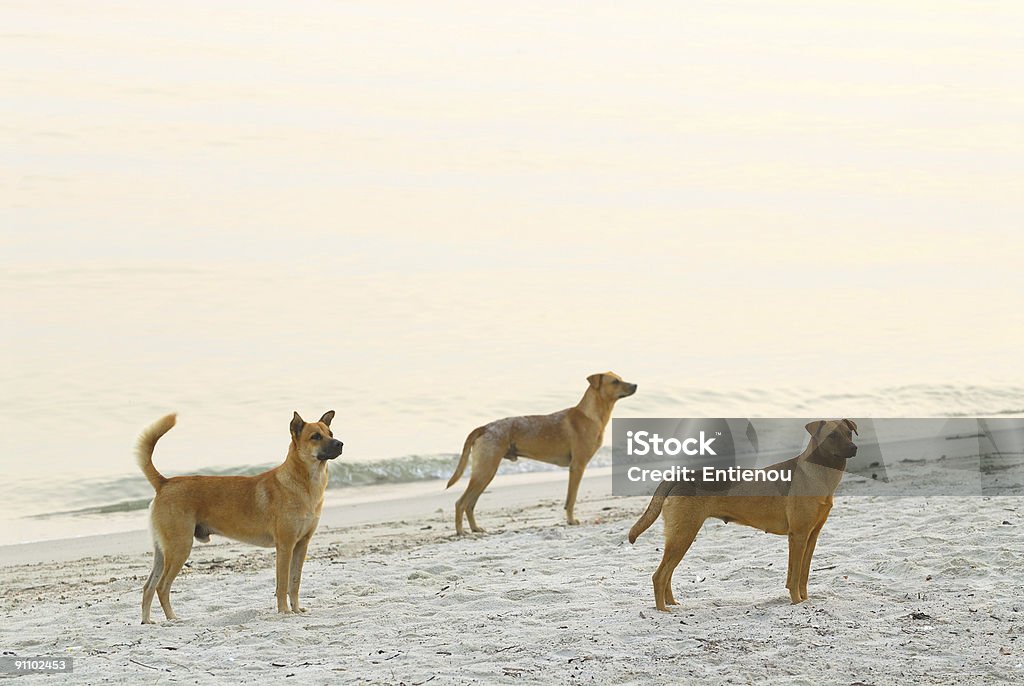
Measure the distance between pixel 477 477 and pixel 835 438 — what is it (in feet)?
16.2

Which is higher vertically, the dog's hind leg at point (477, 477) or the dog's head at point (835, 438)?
the dog's head at point (835, 438)

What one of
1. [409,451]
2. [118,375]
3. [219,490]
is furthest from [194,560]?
[118,375]

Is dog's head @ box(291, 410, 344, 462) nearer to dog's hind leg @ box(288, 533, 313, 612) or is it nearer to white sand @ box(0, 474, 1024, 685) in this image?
dog's hind leg @ box(288, 533, 313, 612)

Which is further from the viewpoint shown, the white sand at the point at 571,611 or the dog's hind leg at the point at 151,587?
the dog's hind leg at the point at 151,587

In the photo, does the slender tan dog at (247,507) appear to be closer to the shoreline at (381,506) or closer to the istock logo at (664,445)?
the shoreline at (381,506)

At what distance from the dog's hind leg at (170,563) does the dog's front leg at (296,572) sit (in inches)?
27.0

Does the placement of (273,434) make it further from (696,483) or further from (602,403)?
(696,483)

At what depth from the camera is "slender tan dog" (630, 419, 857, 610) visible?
259 inches

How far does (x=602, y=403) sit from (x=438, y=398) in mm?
12764

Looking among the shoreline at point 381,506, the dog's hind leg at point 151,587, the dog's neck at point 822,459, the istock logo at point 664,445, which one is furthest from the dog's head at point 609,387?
the dog's hind leg at point 151,587

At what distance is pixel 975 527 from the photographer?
856 cm

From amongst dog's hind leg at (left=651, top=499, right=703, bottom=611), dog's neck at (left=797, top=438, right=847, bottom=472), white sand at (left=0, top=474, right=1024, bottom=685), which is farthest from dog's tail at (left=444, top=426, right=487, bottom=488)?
dog's neck at (left=797, top=438, right=847, bottom=472)

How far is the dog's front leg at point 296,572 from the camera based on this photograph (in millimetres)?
7371

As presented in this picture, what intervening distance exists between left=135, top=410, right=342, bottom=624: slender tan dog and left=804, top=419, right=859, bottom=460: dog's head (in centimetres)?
305
